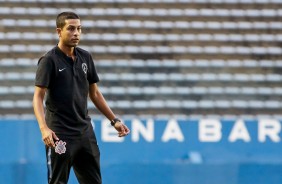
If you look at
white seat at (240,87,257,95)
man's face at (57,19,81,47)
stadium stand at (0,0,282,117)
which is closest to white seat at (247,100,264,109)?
stadium stand at (0,0,282,117)

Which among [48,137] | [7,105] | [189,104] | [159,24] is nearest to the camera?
[48,137]

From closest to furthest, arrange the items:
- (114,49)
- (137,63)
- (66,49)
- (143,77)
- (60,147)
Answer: (60,147)
(66,49)
(143,77)
(137,63)
(114,49)

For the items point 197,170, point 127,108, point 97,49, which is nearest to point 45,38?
point 97,49

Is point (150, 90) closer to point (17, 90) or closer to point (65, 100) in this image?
point (17, 90)

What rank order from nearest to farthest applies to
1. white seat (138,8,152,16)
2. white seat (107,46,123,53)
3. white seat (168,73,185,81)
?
white seat (168,73,185,81), white seat (107,46,123,53), white seat (138,8,152,16)

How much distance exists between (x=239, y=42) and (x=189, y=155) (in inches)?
102

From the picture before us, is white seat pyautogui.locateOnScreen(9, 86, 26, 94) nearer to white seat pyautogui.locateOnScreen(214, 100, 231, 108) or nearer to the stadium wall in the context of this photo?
the stadium wall

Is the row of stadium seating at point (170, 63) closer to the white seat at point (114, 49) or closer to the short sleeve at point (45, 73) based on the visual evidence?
the white seat at point (114, 49)

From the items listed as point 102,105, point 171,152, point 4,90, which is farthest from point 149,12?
point 102,105

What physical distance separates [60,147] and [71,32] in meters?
0.66

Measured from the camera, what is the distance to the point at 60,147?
4.69 m

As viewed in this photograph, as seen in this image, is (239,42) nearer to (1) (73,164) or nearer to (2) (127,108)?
(2) (127,108)

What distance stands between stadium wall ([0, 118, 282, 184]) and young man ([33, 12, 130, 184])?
2.62 m

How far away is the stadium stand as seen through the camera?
30.1 feet
